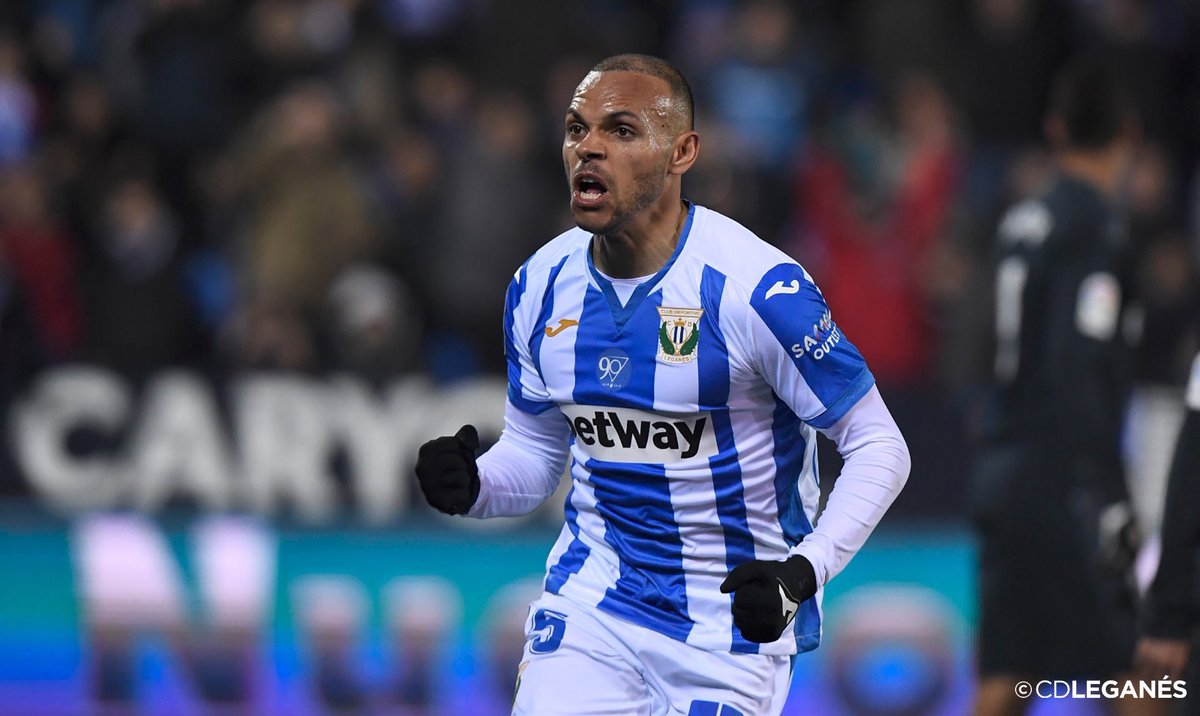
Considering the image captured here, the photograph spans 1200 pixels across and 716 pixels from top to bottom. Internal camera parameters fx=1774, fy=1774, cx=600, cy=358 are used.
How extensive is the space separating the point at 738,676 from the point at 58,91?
334 inches

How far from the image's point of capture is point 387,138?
11.3 m

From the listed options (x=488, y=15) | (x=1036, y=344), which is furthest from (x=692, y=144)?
(x=488, y=15)

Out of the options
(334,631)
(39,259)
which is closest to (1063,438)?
(334,631)

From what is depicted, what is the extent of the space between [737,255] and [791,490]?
2.04 ft

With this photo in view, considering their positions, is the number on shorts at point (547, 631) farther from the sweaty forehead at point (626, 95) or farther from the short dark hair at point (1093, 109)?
the short dark hair at point (1093, 109)

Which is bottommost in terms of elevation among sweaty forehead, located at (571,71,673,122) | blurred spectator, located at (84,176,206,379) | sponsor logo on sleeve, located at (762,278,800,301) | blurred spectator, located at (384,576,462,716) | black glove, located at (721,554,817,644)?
blurred spectator, located at (384,576,462,716)

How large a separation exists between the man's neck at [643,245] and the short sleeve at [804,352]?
0.99 feet

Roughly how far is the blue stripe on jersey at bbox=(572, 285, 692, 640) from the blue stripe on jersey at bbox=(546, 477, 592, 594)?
11 centimetres

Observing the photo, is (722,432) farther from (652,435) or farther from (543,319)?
(543,319)

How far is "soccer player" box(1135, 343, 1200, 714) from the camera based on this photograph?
4438 mm

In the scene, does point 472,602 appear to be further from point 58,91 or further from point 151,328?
point 58,91

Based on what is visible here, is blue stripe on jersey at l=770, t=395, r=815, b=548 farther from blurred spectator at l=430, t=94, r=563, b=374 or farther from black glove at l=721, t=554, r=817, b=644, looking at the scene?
blurred spectator at l=430, t=94, r=563, b=374

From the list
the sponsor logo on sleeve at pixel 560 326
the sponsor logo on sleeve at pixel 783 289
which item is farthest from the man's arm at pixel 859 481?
the sponsor logo on sleeve at pixel 560 326

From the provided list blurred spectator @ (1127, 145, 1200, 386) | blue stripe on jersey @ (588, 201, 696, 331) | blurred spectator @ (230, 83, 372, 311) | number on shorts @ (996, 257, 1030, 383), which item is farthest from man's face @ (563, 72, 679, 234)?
blurred spectator @ (1127, 145, 1200, 386)
